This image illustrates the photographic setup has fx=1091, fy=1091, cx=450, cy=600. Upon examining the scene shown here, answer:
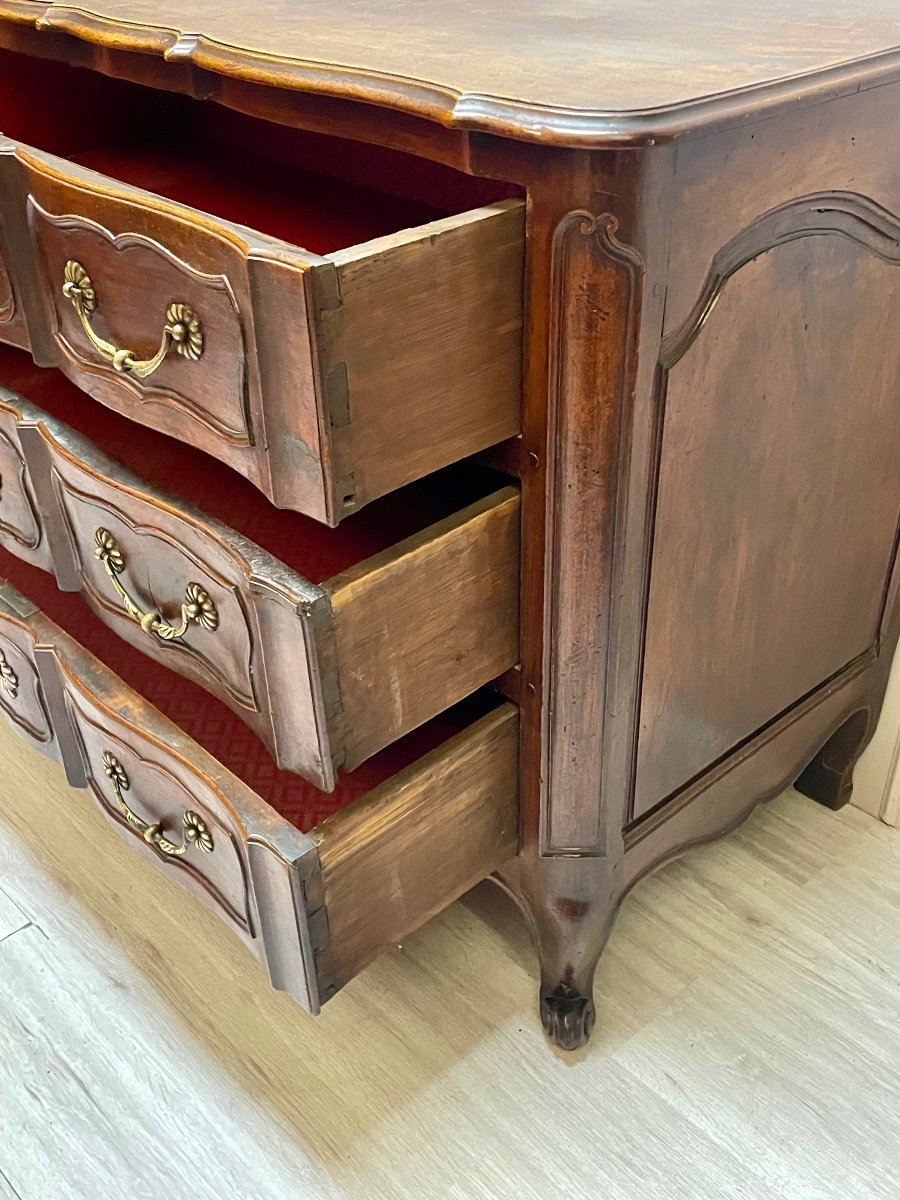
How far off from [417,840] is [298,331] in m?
0.37

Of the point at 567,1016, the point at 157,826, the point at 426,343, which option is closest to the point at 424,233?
the point at 426,343

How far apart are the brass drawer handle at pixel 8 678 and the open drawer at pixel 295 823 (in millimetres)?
91

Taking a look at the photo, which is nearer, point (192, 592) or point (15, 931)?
point (192, 592)

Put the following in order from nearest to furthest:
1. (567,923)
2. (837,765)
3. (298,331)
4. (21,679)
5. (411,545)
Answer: (298,331) < (411,545) < (567,923) < (21,679) < (837,765)

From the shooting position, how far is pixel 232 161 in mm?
871

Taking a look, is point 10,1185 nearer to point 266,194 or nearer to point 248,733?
point 248,733

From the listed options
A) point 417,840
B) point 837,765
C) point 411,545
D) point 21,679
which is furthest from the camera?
point 837,765

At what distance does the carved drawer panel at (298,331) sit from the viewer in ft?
1.77

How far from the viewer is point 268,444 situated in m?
0.59

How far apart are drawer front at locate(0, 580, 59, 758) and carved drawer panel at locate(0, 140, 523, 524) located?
0.33 m

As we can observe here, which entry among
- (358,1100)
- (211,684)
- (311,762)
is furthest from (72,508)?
(358,1100)

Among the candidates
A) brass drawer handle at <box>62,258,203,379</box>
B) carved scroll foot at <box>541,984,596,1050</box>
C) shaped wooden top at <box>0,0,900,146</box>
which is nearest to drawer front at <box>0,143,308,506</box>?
brass drawer handle at <box>62,258,203,379</box>

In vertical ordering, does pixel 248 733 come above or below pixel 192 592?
below

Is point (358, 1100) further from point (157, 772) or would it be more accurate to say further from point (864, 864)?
point (864, 864)
